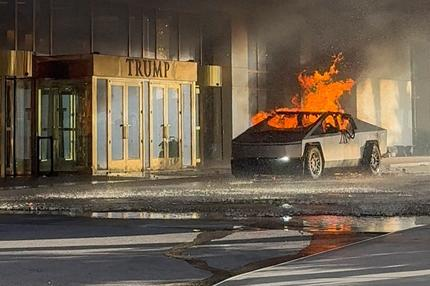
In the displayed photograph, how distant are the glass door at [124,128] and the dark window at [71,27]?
1977mm

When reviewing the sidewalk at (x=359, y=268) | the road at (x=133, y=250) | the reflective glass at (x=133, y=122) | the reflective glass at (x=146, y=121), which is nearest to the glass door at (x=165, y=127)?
the reflective glass at (x=146, y=121)

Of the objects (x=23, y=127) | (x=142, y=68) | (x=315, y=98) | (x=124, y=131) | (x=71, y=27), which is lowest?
(x=124, y=131)

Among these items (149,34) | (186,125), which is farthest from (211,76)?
(149,34)

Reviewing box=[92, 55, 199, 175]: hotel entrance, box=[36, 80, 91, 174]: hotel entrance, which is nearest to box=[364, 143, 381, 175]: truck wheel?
box=[92, 55, 199, 175]: hotel entrance

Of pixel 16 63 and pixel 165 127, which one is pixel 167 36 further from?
pixel 16 63

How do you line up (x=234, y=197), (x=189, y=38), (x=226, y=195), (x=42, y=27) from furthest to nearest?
(x=189, y=38), (x=42, y=27), (x=226, y=195), (x=234, y=197)

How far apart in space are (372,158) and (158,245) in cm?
1146

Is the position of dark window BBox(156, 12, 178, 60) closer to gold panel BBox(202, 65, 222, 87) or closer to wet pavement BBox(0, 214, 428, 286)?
gold panel BBox(202, 65, 222, 87)

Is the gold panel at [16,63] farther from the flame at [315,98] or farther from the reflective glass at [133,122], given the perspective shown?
the flame at [315,98]

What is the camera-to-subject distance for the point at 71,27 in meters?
22.6

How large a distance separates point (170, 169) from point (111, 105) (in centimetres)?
269

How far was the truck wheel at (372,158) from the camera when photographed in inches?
733

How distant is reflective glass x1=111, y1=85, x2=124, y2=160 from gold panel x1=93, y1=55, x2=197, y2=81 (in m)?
0.49

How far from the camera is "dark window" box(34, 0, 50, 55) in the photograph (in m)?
21.6
